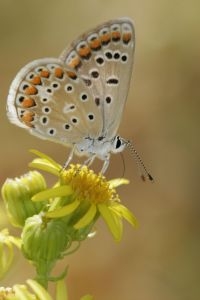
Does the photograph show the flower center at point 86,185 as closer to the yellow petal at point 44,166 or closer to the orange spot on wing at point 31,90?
the yellow petal at point 44,166

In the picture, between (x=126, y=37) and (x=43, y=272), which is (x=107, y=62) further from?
(x=43, y=272)

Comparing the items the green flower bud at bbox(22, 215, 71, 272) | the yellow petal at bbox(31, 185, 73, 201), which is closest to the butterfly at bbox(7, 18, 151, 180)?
the yellow petal at bbox(31, 185, 73, 201)

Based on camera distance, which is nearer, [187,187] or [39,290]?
[39,290]

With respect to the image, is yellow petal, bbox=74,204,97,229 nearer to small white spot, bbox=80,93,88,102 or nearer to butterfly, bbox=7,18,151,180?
butterfly, bbox=7,18,151,180

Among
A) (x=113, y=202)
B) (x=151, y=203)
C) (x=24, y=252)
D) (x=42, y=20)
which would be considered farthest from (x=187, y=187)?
(x=24, y=252)

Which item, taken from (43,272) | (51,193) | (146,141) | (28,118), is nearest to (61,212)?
(51,193)

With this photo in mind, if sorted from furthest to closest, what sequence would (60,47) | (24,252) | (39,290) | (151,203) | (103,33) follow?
(60,47) → (151,203) → (103,33) → (24,252) → (39,290)

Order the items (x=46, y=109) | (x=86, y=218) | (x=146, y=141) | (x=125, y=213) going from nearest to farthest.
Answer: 1. (x=86, y=218)
2. (x=125, y=213)
3. (x=46, y=109)
4. (x=146, y=141)

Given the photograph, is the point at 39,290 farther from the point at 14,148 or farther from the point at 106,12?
the point at 106,12

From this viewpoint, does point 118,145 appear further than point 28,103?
Yes
